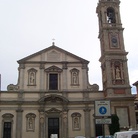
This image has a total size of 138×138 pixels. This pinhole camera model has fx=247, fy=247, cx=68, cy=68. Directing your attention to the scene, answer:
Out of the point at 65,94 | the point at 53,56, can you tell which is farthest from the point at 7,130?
the point at 53,56

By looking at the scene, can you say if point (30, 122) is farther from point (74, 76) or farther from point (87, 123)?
point (74, 76)

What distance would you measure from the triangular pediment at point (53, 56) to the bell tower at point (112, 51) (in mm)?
2751

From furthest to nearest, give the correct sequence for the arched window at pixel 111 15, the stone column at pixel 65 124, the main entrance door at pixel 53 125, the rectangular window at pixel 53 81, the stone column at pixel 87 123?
1. the arched window at pixel 111 15
2. the rectangular window at pixel 53 81
3. the main entrance door at pixel 53 125
4. the stone column at pixel 87 123
5. the stone column at pixel 65 124

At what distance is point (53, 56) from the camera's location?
1127 inches

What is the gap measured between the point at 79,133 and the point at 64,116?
92.6 inches

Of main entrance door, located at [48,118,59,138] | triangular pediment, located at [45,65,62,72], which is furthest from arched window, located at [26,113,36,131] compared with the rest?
triangular pediment, located at [45,65,62,72]

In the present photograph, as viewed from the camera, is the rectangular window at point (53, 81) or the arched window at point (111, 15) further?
the arched window at point (111, 15)

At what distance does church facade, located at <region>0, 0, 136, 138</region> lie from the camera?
2567 cm

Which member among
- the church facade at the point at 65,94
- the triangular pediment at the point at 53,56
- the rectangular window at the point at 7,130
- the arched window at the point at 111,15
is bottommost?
the rectangular window at the point at 7,130

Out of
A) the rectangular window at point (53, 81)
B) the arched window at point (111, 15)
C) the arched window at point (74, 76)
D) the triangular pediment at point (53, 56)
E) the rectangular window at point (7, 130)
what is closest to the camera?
the rectangular window at point (7, 130)

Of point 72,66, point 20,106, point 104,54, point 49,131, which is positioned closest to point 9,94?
point 20,106

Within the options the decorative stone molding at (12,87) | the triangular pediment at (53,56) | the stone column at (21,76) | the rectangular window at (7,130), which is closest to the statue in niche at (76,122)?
the triangular pediment at (53,56)

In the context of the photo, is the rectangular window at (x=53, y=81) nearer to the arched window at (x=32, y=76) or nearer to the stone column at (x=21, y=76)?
the arched window at (x=32, y=76)

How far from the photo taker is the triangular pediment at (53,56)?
2830cm
